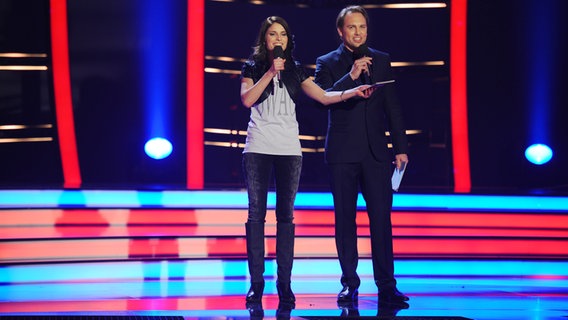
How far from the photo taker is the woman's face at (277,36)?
3.51 metres

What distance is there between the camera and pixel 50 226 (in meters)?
4.69

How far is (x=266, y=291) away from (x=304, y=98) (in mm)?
3025

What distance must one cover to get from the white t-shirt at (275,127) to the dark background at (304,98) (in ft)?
10.9

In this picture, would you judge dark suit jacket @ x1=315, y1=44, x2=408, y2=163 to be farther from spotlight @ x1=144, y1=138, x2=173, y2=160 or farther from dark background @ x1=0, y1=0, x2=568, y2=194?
spotlight @ x1=144, y1=138, x2=173, y2=160

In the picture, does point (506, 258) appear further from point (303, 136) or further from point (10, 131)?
point (10, 131)

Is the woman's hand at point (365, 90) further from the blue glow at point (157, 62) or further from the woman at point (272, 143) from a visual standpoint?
the blue glow at point (157, 62)

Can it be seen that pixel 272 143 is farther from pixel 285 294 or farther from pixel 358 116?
pixel 285 294

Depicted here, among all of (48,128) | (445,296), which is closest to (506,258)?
(445,296)

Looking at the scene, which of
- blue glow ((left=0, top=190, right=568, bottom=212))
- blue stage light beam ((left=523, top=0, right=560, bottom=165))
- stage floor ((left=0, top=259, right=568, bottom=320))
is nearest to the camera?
stage floor ((left=0, top=259, right=568, bottom=320))

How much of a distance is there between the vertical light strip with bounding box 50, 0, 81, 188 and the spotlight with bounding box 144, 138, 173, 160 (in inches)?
23.3

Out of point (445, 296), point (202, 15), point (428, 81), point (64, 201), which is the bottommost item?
point (445, 296)

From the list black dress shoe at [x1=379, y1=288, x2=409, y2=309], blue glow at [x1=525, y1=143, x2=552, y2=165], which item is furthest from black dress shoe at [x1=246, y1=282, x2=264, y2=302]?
blue glow at [x1=525, y1=143, x2=552, y2=165]

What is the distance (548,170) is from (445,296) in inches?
130

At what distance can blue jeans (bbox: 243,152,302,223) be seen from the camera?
3533 mm
